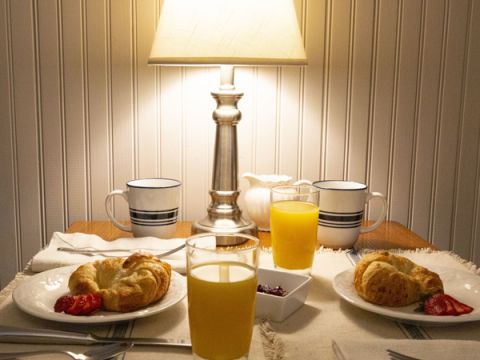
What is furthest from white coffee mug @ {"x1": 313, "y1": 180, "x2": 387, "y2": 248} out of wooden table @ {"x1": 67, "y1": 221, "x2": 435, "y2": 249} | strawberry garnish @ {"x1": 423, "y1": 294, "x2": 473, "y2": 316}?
strawberry garnish @ {"x1": 423, "y1": 294, "x2": 473, "y2": 316}

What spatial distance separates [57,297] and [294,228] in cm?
40

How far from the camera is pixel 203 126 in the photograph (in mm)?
1549

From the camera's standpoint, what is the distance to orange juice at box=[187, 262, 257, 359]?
0.77 meters

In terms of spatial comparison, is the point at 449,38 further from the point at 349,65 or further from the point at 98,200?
the point at 98,200

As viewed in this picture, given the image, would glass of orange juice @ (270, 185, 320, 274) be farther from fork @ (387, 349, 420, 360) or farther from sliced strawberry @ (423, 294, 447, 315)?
fork @ (387, 349, 420, 360)

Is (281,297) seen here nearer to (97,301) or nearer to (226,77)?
(97,301)

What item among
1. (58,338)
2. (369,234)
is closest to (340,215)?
(369,234)

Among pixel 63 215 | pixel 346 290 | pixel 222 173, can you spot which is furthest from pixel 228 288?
pixel 63 215

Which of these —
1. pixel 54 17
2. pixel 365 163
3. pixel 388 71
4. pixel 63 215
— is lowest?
pixel 63 215

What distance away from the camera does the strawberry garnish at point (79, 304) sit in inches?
34.9

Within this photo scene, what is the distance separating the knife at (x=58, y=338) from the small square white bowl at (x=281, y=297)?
0.44ft

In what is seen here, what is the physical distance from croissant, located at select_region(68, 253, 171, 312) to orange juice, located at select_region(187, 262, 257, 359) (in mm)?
141

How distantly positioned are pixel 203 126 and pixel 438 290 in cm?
76

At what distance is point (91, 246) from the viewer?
122 cm
